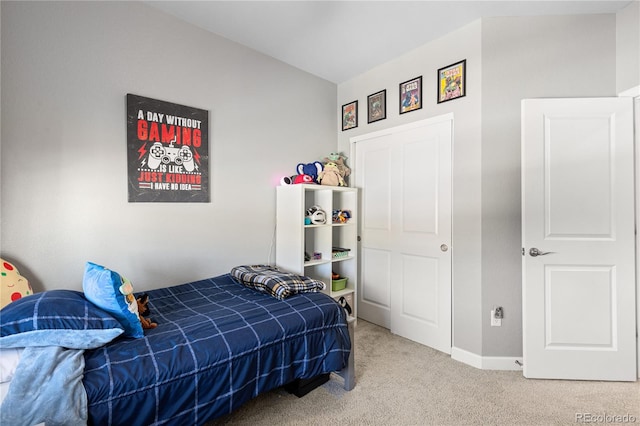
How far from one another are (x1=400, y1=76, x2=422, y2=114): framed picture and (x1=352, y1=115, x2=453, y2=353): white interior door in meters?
0.17

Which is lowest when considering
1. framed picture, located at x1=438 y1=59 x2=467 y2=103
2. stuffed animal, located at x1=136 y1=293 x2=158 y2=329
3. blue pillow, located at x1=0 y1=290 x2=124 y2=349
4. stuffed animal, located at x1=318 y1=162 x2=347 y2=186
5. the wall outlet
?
the wall outlet

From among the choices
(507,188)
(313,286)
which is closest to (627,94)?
(507,188)

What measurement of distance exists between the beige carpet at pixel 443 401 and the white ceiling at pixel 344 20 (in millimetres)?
2590

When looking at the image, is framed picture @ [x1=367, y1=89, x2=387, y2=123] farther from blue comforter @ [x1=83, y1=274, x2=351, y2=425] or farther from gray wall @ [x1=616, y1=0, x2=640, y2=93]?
blue comforter @ [x1=83, y1=274, x2=351, y2=425]

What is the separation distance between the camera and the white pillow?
1.01 m

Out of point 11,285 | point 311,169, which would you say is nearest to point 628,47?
point 311,169

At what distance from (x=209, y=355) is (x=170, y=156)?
4.86 ft

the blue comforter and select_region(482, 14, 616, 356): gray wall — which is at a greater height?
select_region(482, 14, 616, 356): gray wall

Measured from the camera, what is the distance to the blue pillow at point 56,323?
1.07m

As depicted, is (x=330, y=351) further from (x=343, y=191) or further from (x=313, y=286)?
(x=343, y=191)

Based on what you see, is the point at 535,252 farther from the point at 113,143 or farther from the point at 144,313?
the point at 113,143

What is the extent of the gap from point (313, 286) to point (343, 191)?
1.37 m

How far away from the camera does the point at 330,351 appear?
5.75ft

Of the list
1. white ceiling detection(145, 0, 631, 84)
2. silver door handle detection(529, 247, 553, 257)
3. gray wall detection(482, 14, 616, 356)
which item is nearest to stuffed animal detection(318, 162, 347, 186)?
white ceiling detection(145, 0, 631, 84)
